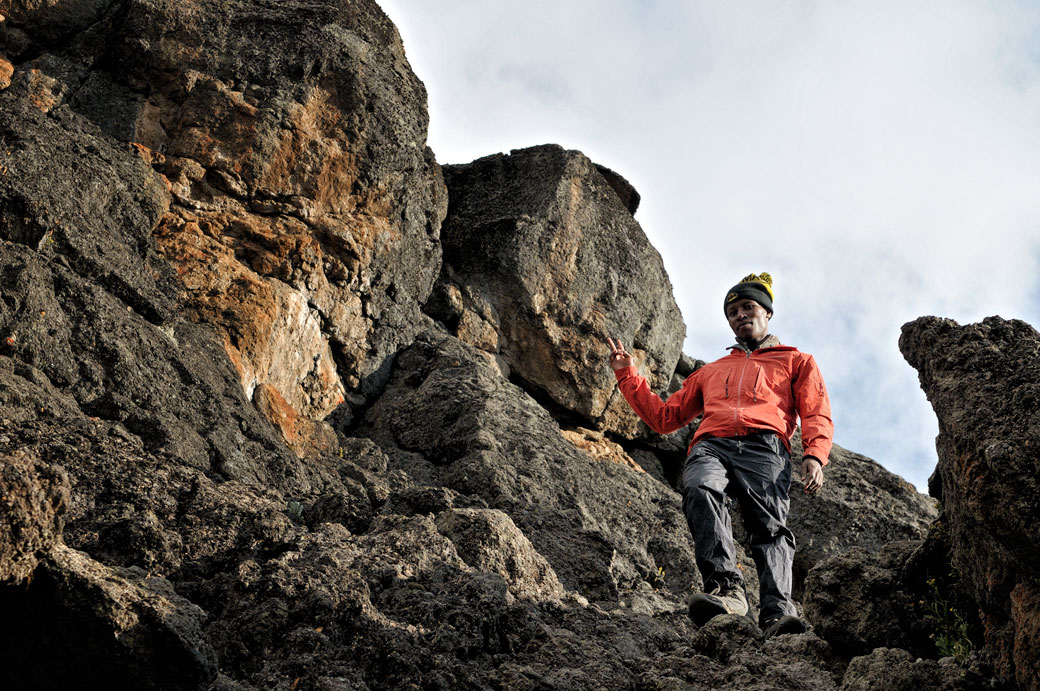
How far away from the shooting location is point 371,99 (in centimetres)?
953

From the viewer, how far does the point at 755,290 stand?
7559 millimetres

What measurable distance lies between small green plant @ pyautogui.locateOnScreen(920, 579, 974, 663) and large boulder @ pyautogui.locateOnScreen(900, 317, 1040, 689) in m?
0.27

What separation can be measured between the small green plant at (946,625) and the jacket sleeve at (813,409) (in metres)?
1.79

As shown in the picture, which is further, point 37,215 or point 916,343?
point 37,215

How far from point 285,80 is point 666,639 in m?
6.38

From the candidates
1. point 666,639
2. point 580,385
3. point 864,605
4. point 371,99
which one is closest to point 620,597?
point 666,639

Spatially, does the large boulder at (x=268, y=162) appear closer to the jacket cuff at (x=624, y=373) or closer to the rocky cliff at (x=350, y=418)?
the rocky cliff at (x=350, y=418)

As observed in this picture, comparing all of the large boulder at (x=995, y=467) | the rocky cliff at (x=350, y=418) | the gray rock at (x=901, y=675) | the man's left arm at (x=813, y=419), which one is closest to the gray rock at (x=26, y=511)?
the rocky cliff at (x=350, y=418)

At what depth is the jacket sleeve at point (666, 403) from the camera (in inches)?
295

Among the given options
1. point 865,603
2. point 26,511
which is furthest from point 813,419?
point 26,511

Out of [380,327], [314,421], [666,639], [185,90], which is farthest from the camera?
[380,327]

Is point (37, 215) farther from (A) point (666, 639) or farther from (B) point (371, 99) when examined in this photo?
(A) point (666, 639)

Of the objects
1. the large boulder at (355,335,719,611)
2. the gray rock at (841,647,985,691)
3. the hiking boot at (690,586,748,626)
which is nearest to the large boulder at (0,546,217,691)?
the large boulder at (355,335,719,611)

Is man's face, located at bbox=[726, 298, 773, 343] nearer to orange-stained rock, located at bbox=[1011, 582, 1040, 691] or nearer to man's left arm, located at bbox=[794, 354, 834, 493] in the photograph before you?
man's left arm, located at bbox=[794, 354, 834, 493]
